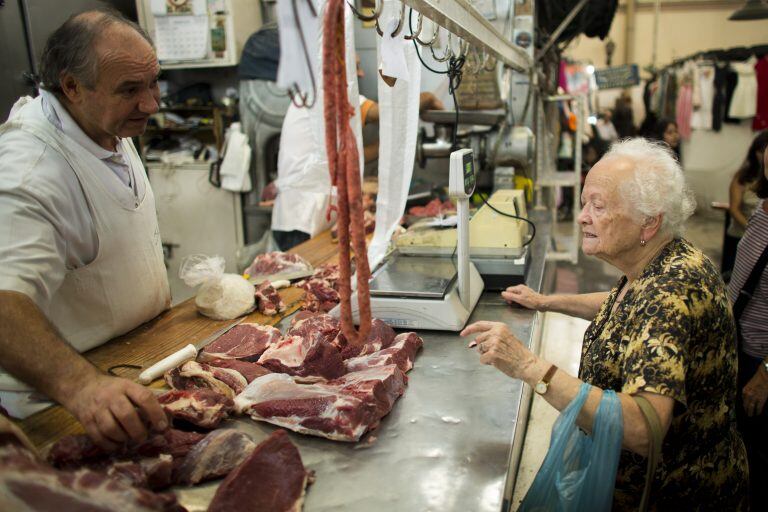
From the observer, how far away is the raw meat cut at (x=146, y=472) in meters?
1.40

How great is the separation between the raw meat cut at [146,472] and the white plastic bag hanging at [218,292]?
1167 mm

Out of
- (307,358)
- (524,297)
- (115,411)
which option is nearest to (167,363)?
(307,358)

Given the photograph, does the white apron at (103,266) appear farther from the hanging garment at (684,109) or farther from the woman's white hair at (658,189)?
the hanging garment at (684,109)

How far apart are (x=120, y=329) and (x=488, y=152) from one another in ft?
10.1

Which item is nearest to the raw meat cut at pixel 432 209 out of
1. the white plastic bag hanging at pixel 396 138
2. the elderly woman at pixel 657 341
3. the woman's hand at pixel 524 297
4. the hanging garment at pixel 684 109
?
the woman's hand at pixel 524 297

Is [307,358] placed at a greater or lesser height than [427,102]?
lesser

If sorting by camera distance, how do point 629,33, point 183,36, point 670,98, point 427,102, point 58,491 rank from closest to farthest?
1. point 58,491
2. point 427,102
3. point 183,36
4. point 670,98
5. point 629,33

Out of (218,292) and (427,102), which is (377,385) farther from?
(427,102)

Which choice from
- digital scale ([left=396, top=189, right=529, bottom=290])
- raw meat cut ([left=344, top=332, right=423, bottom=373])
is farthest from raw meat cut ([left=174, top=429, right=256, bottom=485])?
digital scale ([left=396, top=189, right=529, bottom=290])

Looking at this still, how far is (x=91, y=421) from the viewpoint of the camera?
1.44 m

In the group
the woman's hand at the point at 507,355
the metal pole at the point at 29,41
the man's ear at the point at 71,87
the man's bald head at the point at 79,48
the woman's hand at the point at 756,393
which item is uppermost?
the metal pole at the point at 29,41

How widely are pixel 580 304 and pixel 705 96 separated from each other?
35.0 ft

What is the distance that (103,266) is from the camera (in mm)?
2137

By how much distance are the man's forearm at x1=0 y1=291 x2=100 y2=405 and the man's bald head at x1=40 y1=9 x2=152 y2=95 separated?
2.72 ft
